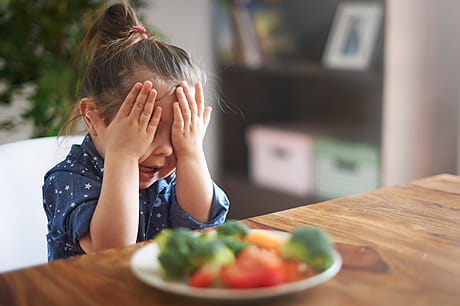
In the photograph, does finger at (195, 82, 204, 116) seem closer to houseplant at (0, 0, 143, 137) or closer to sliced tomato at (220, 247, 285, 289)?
sliced tomato at (220, 247, 285, 289)

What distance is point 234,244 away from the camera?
649 millimetres

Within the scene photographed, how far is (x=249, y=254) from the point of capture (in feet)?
1.99

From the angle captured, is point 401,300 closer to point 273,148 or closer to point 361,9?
point 361,9

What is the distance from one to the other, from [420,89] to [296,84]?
825mm

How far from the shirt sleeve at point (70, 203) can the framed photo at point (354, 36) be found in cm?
150

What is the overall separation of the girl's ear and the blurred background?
92cm

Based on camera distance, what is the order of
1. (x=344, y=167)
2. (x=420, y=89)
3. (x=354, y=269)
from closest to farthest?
(x=354, y=269)
(x=420, y=89)
(x=344, y=167)

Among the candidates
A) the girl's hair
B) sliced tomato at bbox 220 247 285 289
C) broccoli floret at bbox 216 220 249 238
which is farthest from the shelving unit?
sliced tomato at bbox 220 247 285 289

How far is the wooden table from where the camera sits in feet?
2.06

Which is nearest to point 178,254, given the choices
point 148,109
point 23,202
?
point 148,109

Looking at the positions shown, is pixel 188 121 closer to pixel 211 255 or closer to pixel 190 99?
pixel 190 99

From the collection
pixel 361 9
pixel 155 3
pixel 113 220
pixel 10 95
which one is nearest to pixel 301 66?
pixel 361 9

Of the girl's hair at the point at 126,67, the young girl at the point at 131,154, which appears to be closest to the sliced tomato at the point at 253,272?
the young girl at the point at 131,154

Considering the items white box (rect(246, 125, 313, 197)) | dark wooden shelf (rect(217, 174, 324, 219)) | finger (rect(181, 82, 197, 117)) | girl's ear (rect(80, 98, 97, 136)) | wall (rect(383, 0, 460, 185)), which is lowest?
dark wooden shelf (rect(217, 174, 324, 219))
